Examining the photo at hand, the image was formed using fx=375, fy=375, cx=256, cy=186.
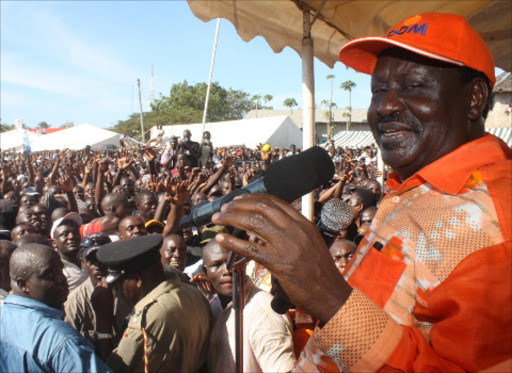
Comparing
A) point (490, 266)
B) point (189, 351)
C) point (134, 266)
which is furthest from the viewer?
point (134, 266)

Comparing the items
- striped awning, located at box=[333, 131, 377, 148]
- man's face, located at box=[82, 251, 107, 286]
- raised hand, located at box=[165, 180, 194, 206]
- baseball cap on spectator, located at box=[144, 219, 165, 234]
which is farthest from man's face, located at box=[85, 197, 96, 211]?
striped awning, located at box=[333, 131, 377, 148]

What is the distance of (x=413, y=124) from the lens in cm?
115

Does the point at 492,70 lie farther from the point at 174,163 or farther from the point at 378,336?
the point at 174,163

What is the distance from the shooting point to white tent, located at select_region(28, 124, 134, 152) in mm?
28656

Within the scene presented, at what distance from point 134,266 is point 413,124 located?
2011 millimetres

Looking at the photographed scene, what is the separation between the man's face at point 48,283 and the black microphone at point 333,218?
255 centimetres

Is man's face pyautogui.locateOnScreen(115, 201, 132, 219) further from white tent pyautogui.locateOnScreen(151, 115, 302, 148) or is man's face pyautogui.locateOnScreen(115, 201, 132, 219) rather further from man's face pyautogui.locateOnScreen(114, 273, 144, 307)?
white tent pyautogui.locateOnScreen(151, 115, 302, 148)

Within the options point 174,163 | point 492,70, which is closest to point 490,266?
point 492,70

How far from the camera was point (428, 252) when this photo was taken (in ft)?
2.84

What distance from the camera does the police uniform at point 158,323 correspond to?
2217 mm

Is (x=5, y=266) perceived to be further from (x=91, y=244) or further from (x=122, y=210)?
(x=122, y=210)

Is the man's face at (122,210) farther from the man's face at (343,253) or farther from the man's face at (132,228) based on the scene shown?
the man's face at (343,253)

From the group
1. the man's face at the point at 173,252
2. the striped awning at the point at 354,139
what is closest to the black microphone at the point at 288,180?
the man's face at the point at 173,252

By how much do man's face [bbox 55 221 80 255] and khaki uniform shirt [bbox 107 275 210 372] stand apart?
2.39m
